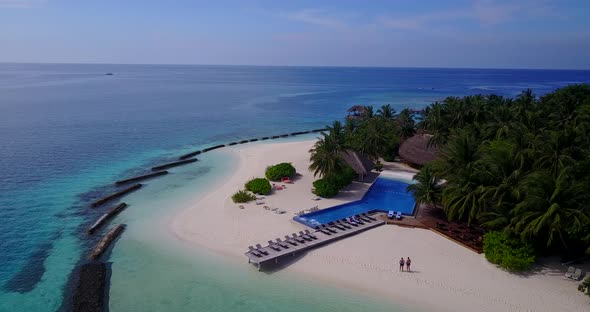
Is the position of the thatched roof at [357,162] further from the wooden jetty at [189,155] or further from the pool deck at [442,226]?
the wooden jetty at [189,155]

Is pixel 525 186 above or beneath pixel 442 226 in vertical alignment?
above

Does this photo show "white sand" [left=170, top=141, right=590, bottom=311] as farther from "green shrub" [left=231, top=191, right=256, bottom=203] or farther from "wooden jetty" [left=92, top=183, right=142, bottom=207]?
"wooden jetty" [left=92, top=183, right=142, bottom=207]

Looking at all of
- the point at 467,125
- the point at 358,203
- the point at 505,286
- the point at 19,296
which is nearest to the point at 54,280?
the point at 19,296

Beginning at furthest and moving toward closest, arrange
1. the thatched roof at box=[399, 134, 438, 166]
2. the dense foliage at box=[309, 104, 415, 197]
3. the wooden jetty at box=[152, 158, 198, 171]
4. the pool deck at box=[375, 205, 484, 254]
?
the wooden jetty at box=[152, 158, 198, 171] < the thatched roof at box=[399, 134, 438, 166] < the dense foliage at box=[309, 104, 415, 197] < the pool deck at box=[375, 205, 484, 254]

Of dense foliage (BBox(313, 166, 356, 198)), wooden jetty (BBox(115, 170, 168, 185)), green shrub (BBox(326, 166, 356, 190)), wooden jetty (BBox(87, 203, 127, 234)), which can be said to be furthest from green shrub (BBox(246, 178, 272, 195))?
wooden jetty (BBox(115, 170, 168, 185))

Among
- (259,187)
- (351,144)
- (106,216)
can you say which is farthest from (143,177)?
(351,144)

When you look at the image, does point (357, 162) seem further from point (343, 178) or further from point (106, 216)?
point (106, 216)
